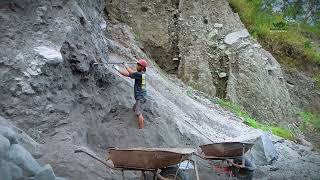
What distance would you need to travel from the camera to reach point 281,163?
12.7 metres

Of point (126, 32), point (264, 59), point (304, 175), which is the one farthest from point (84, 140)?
point (264, 59)

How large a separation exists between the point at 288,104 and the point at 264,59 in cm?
227

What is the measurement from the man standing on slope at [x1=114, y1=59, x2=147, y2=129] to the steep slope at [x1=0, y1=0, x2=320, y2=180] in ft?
0.89

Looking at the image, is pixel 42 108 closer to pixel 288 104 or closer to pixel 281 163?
pixel 281 163

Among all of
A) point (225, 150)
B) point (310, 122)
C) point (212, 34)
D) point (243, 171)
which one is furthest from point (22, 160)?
point (310, 122)

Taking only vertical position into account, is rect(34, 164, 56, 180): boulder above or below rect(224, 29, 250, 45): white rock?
below

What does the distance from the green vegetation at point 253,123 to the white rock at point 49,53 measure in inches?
352

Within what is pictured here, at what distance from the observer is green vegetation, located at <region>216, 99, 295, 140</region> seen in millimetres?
16812

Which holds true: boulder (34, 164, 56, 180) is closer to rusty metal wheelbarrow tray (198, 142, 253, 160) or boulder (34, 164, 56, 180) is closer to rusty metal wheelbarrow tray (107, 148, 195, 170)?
rusty metal wheelbarrow tray (107, 148, 195, 170)

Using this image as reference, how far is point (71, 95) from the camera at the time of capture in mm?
9695

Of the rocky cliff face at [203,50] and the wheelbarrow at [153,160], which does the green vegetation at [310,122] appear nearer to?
the rocky cliff face at [203,50]

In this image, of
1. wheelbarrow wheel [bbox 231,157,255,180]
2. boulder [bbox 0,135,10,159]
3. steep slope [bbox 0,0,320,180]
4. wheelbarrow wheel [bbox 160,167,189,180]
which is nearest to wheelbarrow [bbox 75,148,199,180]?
wheelbarrow wheel [bbox 160,167,189,180]

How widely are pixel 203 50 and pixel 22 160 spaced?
13.8 meters

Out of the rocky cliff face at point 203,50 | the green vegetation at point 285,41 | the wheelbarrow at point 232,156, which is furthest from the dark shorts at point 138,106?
the green vegetation at point 285,41
